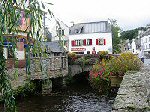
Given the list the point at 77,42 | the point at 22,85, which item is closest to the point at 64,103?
the point at 22,85

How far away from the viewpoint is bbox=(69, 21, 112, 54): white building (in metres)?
52.9

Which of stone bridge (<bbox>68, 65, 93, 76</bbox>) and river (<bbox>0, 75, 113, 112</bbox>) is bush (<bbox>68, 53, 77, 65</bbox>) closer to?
stone bridge (<bbox>68, 65, 93, 76</bbox>)

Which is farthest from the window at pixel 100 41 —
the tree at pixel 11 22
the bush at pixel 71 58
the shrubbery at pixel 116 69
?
the tree at pixel 11 22

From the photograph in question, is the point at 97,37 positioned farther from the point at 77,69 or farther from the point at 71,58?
the point at 77,69

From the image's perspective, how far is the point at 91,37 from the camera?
5412 centimetres

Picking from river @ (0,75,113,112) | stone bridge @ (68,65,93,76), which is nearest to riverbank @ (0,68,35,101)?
river @ (0,75,113,112)

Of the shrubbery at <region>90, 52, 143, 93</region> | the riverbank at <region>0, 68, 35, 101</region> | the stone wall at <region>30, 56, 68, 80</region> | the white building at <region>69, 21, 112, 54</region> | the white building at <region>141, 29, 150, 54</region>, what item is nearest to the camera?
the shrubbery at <region>90, 52, 143, 93</region>

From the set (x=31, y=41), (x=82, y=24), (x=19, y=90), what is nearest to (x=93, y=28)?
(x=82, y=24)

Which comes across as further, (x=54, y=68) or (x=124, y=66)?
(x=54, y=68)

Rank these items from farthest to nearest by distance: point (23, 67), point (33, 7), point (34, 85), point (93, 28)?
point (93, 28)
point (34, 85)
point (23, 67)
point (33, 7)

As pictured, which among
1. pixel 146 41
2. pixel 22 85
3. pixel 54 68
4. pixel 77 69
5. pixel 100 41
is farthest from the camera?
pixel 146 41

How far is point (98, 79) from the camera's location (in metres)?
17.7

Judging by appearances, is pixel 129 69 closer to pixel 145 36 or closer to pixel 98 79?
pixel 98 79

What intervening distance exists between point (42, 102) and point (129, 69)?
22.2 ft
